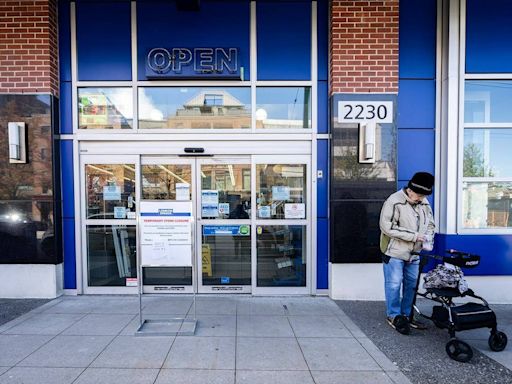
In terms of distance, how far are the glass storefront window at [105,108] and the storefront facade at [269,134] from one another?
0.08ft

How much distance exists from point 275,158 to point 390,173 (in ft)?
5.83

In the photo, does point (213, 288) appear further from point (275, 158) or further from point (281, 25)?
point (281, 25)

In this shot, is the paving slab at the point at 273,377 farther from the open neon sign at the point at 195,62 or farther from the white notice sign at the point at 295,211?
the open neon sign at the point at 195,62

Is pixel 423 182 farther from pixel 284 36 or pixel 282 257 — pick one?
pixel 284 36

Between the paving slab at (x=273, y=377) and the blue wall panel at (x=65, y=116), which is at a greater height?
the blue wall panel at (x=65, y=116)

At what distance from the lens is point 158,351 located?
3.52m

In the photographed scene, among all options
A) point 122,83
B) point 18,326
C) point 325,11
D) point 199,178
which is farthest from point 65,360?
point 325,11

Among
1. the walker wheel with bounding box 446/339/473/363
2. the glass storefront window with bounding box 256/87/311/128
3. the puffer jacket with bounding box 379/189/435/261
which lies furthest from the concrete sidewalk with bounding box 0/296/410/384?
the glass storefront window with bounding box 256/87/311/128

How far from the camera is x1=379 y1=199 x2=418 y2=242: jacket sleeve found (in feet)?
13.2


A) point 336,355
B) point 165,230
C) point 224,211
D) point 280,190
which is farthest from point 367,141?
point 165,230

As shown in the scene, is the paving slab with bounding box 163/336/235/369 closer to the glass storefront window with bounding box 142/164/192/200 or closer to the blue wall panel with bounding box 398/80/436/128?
the glass storefront window with bounding box 142/164/192/200

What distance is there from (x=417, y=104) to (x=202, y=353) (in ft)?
15.6

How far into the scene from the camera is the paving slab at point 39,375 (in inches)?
118

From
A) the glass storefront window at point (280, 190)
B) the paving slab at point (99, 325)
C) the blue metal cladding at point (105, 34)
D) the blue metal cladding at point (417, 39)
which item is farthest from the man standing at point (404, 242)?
the blue metal cladding at point (105, 34)
